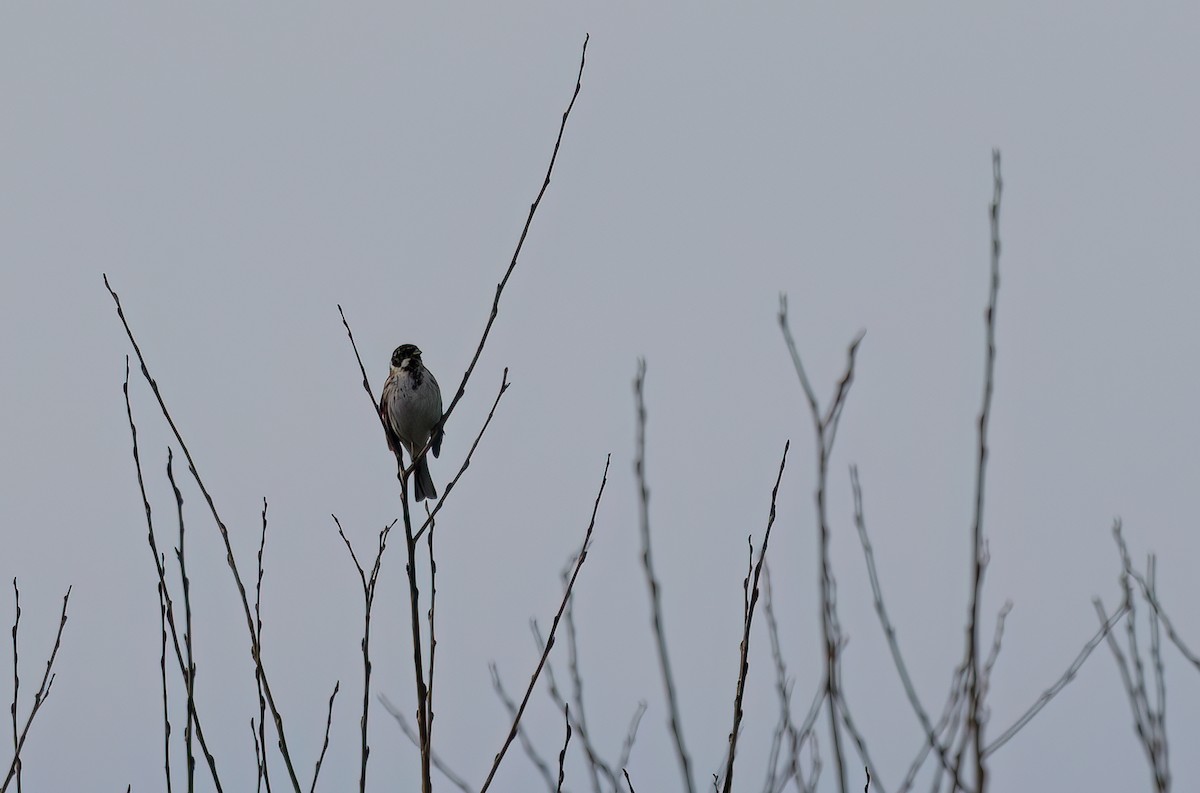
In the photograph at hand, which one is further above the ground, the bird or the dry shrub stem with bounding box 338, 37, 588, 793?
the bird

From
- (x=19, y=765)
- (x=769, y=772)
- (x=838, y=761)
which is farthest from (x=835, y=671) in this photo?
(x=19, y=765)

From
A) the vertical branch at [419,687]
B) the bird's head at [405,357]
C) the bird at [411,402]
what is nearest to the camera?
the vertical branch at [419,687]

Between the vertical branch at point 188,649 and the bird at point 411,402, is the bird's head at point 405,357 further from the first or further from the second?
the vertical branch at point 188,649

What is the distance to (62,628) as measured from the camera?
4.16 m

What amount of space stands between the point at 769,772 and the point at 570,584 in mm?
736

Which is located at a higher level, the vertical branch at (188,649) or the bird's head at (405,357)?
the bird's head at (405,357)

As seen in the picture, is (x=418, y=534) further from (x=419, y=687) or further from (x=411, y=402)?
(x=411, y=402)

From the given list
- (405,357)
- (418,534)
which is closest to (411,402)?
(405,357)

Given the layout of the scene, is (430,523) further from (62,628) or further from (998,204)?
(998,204)

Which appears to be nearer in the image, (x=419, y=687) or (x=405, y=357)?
(x=419, y=687)

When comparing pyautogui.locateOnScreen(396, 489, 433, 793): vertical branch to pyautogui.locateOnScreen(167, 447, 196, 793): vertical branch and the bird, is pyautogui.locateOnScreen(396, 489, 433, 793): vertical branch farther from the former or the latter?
the bird

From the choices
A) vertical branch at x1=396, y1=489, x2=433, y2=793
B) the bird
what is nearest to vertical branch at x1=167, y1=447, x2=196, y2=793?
vertical branch at x1=396, y1=489, x2=433, y2=793

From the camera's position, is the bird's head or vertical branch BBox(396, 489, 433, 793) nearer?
vertical branch BBox(396, 489, 433, 793)

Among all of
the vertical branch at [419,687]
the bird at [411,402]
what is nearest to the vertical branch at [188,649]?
the vertical branch at [419,687]
